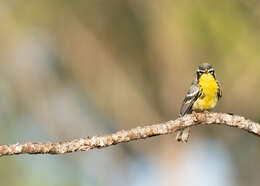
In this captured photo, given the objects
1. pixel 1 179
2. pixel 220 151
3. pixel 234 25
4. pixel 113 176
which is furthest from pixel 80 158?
pixel 234 25

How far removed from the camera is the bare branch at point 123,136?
4.60m

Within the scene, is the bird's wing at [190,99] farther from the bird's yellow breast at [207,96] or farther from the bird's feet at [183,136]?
the bird's feet at [183,136]

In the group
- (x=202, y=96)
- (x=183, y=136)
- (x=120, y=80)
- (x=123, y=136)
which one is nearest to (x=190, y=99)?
(x=202, y=96)

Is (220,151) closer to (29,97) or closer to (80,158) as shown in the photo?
(80,158)

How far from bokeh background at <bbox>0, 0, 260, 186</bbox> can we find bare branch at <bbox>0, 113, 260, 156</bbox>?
6401 mm

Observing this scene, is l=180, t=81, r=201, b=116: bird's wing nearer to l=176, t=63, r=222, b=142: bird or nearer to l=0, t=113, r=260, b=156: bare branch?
l=176, t=63, r=222, b=142: bird

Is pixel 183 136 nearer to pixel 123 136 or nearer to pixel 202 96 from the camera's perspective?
pixel 202 96

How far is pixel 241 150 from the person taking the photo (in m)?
14.4

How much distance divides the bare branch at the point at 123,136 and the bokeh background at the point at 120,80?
6401 mm

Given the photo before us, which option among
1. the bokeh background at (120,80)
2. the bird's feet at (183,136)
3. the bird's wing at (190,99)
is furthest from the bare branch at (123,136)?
the bokeh background at (120,80)

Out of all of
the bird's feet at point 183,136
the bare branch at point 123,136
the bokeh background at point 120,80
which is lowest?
the bare branch at point 123,136

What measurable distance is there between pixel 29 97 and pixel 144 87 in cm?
242

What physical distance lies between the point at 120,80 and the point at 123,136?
8.59m

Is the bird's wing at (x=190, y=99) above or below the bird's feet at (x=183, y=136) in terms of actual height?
above
